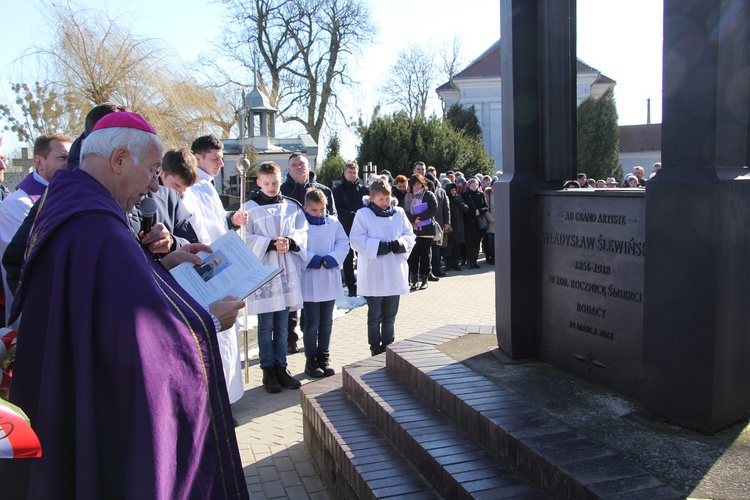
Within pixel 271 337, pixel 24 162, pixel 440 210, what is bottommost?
pixel 271 337

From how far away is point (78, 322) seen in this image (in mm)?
1892

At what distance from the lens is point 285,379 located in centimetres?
586

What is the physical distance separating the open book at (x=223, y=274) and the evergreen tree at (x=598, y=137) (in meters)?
21.8

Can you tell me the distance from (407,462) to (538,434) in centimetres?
88

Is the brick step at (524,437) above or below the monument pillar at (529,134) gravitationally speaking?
below

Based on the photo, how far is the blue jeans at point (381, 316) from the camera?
6125mm

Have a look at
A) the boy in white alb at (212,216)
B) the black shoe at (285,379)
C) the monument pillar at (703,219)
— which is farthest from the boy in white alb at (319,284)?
the monument pillar at (703,219)

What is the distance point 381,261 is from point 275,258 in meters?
1.00

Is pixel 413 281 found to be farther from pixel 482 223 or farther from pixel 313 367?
pixel 313 367

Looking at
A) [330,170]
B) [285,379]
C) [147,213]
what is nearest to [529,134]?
[147,213]

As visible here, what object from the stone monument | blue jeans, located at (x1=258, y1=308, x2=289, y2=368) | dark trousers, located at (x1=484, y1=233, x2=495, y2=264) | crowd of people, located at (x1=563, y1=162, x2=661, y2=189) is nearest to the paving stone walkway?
blue jeans, located at (x1=258, y1=308, x2=289, y2=368)

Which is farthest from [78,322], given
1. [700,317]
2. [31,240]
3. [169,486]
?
[700,317]

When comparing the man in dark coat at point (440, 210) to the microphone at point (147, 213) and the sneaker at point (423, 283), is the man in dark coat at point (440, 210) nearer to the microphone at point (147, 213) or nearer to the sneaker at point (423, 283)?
the sneaker at point (423, 283)

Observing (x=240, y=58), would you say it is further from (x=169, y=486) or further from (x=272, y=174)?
(x=169, y=486)
